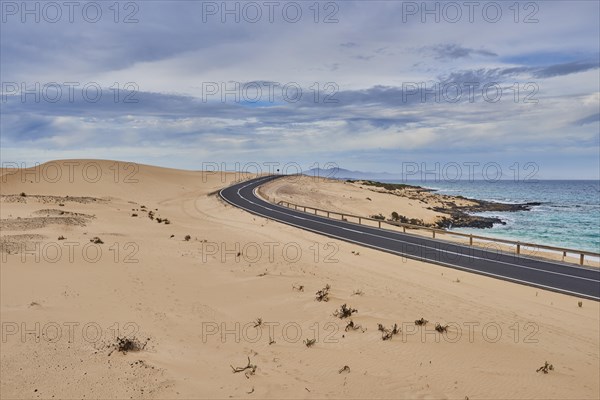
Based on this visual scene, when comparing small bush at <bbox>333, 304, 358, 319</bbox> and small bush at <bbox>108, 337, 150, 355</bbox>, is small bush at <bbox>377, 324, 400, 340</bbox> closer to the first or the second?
small bush at <bbox>333, 304, 358, 319</bbox>

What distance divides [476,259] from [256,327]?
742 inches

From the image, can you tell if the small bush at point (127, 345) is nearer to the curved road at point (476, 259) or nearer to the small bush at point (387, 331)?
the small bush at point (387, 331)

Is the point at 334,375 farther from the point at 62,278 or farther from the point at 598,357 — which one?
the point at 62,278

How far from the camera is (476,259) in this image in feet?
86.1

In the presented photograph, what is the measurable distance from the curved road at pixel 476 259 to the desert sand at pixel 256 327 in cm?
193

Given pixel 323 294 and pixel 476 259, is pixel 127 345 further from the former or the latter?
pixel 476 259

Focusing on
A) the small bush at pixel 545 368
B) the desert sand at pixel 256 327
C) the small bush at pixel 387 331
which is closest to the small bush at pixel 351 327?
the desert sand at pixel 256 327

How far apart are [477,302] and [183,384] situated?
11539 millimetres

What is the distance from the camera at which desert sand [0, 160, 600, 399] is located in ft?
27.3

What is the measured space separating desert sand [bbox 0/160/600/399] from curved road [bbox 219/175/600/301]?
193cm

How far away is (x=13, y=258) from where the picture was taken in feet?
49.5

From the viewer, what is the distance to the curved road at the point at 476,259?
21.1 metres

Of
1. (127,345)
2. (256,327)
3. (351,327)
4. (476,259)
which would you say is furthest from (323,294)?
(476,259)

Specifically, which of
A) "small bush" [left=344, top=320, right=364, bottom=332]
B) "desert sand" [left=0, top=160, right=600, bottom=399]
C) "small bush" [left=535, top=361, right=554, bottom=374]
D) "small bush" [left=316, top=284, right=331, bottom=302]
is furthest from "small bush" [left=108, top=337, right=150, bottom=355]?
"small bush" [left=535, top=361, right=554, bottom=374]
